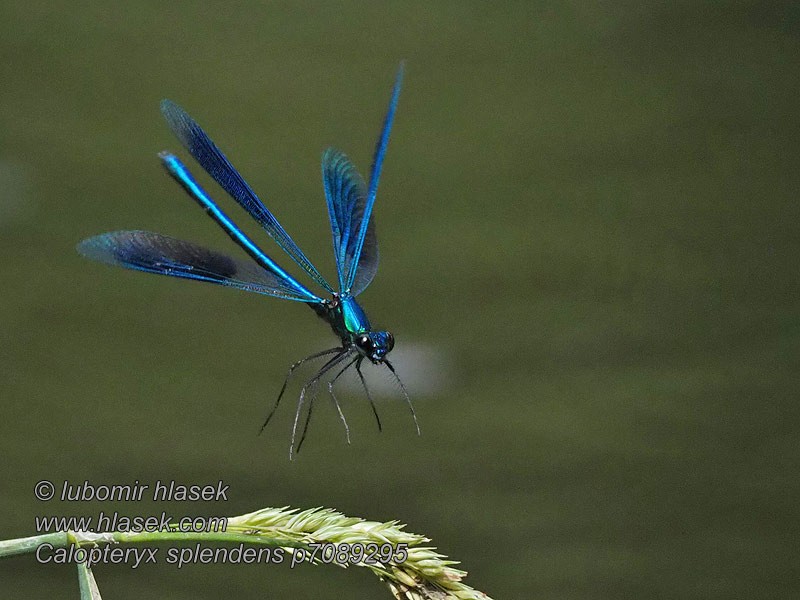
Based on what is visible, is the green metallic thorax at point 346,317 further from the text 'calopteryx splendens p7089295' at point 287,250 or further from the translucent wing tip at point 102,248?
the translucent wing tip at point 102,248

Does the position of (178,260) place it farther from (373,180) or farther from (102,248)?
(373,180)

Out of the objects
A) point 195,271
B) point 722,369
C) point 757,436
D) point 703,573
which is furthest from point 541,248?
point 195,271

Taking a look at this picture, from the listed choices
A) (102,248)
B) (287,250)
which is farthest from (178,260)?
(287,250)

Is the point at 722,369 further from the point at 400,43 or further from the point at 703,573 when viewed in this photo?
the point at 400,43

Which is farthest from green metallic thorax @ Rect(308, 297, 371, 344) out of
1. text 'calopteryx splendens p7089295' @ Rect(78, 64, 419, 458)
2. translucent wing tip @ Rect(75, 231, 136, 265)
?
translucent wing tip @ Rect(75, 231, 136, 265)

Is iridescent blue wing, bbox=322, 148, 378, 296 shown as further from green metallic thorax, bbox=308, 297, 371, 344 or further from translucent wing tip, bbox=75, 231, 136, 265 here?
translucent wing tip, bbox=75, 231, 136, 265

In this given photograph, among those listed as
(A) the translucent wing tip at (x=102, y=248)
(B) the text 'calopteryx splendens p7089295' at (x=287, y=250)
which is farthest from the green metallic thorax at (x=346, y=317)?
(A) the translucent wing tip at (x=102, y=248)
